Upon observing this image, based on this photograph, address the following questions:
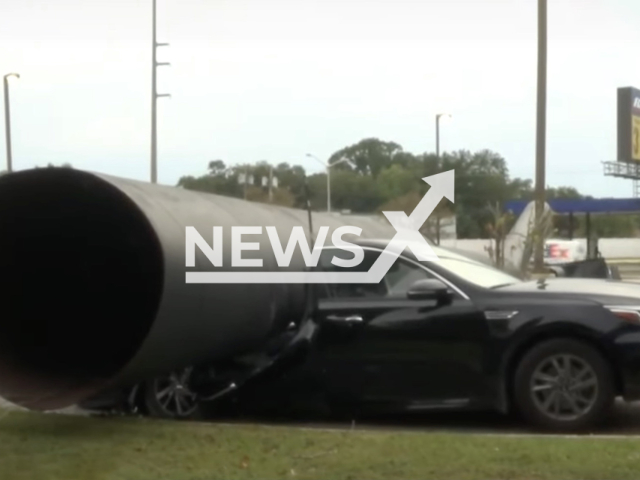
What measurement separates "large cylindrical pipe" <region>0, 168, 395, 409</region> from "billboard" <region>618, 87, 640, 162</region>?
4439cm

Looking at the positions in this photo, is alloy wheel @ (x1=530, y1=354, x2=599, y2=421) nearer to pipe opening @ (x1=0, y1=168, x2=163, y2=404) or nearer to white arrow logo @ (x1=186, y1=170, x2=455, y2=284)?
white arrow logo @ (x1=186, y1=170, x2=455, y2=284)

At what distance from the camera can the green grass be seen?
6.69 m

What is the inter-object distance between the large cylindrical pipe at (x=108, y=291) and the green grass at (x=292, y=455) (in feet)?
1.57

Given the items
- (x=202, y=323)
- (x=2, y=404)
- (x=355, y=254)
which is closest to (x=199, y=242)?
(x=202, y=323)

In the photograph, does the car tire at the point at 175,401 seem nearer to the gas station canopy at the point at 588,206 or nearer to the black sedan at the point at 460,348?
the black sedan at the point at 460,348

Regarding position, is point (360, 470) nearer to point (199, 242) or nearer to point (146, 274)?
point (199, 242)

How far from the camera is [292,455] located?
23.6 ft

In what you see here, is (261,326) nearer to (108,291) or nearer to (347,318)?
(347,318)

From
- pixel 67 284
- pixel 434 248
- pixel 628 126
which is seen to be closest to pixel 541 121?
pixel 434 248

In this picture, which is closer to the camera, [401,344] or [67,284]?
[401,344]

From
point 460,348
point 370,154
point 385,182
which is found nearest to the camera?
point 460,348

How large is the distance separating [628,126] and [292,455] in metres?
48.1

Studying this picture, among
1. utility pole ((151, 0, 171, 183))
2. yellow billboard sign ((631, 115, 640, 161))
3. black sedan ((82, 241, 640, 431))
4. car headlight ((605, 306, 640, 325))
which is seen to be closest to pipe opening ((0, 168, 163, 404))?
Answer: black sedan ((82, 241, 640, 431))

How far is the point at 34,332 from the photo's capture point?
9.38 m
